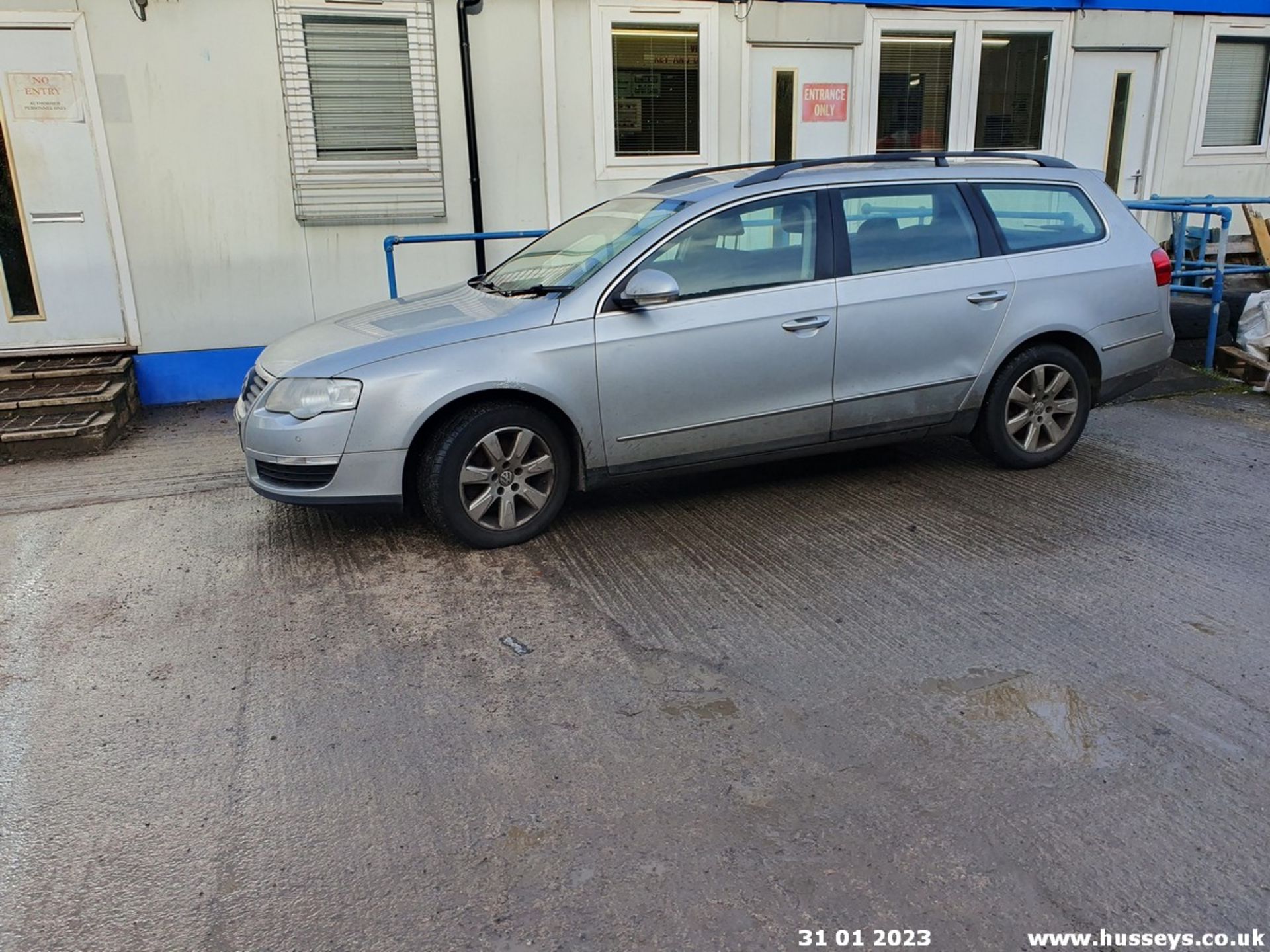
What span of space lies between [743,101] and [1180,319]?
170 inches

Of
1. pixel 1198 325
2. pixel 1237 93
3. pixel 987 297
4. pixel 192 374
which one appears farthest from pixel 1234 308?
pixel 192 374

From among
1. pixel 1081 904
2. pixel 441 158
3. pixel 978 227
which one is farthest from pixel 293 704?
pixel 441 158

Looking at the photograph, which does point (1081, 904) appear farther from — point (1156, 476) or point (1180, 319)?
point (1180, 319)

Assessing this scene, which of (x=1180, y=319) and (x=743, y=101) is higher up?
(x=743, y=101)

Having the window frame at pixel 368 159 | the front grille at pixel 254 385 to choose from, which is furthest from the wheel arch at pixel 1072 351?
the window frame at pixel 368 159

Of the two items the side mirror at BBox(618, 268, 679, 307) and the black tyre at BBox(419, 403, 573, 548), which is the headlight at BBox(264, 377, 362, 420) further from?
the side mirror at BBox(618, 268, 679, 307)

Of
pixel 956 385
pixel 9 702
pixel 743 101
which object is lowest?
pixel 9 702

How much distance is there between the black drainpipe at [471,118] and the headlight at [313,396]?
4.10 metres

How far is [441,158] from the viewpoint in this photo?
8.29 m

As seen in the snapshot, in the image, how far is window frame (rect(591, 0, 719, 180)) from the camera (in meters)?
8.44

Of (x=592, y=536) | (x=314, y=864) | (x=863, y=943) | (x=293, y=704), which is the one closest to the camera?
(x=863, y=943)

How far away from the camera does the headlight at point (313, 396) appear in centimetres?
437

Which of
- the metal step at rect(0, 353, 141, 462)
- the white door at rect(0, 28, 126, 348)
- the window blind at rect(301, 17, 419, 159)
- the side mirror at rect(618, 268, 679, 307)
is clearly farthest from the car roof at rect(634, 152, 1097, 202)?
the white door at rect(0, 28, 126, 348)

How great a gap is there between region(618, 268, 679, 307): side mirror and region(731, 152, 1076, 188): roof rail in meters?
0.80
